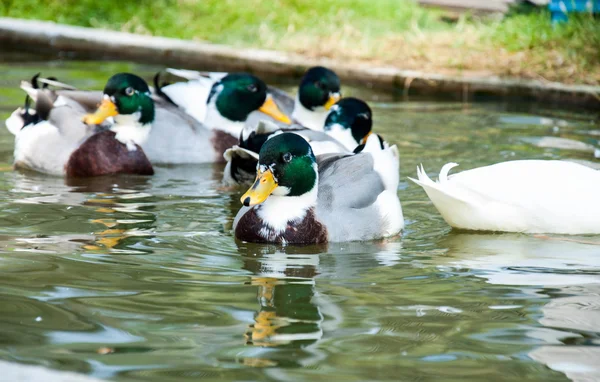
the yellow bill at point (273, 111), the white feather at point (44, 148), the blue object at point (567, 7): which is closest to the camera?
the white feather at point (44, 148)

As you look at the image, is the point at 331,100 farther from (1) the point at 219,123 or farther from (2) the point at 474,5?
(2) the point at 474,5

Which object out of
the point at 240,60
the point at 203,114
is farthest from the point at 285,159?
the point at 240,60

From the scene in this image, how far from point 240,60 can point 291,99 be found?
2539 mm

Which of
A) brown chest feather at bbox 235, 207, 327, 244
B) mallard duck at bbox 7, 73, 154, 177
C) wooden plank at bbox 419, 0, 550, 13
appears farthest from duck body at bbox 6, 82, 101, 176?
wooden plank at bbox 419, 0, 550, 13

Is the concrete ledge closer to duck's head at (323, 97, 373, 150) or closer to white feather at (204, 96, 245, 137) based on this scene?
duck's head at (323, 97, 373, 150)

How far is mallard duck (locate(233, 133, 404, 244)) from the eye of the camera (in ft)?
17.8

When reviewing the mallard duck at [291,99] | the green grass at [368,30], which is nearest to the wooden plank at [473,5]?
the green grass at [368,30]

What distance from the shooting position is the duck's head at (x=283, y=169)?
540 cm

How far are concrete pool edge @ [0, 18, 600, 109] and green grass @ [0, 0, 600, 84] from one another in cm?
26

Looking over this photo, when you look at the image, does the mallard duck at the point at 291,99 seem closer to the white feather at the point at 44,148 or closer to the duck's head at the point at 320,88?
the duck's head at the point at 320,88

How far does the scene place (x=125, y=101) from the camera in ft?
25.8

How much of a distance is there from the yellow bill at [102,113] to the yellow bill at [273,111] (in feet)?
4.30

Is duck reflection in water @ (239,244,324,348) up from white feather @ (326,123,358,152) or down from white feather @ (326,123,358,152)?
down

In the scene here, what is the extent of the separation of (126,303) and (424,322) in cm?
114
